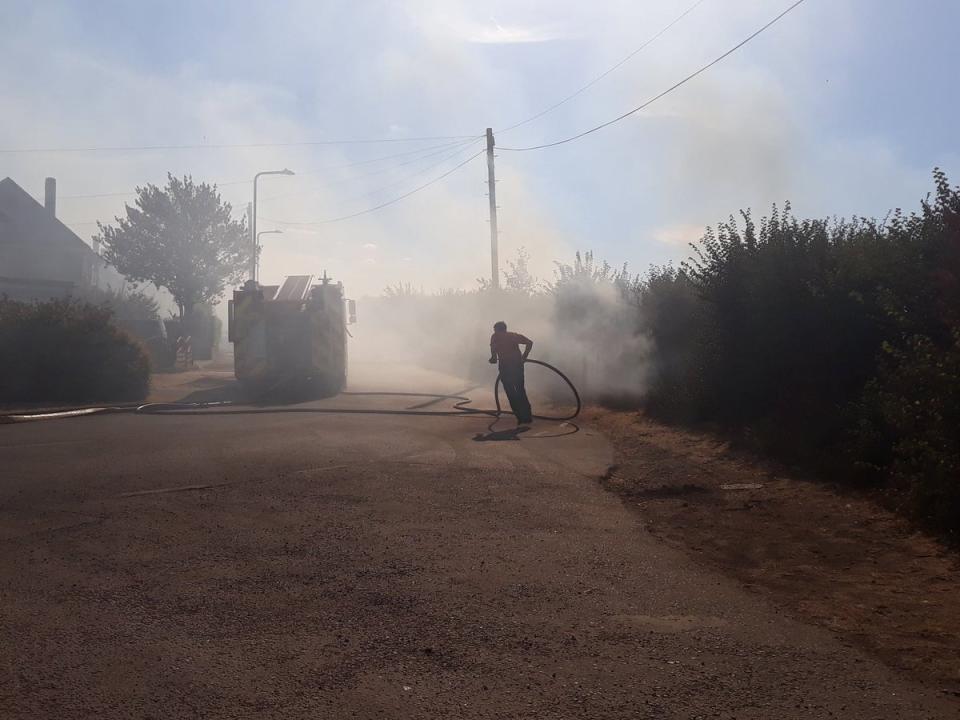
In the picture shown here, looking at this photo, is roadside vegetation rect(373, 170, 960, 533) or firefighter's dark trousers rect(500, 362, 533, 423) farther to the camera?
firefighter's dark trousers rect(500, 362, 533, 423)

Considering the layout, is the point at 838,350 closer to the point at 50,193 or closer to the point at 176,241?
the point at 176,241

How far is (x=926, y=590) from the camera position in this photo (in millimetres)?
5484

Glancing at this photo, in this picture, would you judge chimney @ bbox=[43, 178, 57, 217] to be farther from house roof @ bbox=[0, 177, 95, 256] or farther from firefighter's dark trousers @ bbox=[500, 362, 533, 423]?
firefighter's dark trousers @ bbox=[500, 362, 533, 423]

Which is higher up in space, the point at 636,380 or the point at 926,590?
the point at 636,380

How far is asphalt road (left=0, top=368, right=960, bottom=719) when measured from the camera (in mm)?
3775

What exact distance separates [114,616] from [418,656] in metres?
1.70

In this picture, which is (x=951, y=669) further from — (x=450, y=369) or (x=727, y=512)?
A: (x=450, y=369)

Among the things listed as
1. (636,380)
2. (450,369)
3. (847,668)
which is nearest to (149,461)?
(847,668)

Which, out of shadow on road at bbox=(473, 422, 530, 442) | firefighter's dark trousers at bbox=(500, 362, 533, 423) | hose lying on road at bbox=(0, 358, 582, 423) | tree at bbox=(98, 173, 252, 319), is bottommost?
shadow on road at bbox=(473, 422, 530, 442)

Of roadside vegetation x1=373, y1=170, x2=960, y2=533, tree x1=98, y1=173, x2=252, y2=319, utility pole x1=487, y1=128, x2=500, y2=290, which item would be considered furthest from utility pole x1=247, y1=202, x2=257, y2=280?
roadside vegetation x1=373, y1=170, x2=960, y2=533

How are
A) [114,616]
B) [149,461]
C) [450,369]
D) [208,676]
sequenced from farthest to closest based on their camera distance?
[450,369] → [149,461] → [114,616] → [208,676]

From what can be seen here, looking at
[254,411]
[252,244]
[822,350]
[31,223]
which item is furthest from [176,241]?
[822,350]

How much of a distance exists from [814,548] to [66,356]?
15876mm

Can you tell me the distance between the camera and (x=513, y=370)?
1483cm
